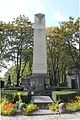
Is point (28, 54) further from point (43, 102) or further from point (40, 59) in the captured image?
point (43, 102)

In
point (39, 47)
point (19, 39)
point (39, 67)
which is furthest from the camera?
point (19, 39)

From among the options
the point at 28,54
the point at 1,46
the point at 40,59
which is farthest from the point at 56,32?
the point at 40,59

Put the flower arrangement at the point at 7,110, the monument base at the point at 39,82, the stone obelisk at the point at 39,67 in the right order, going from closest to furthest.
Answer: the flower arrangement at the point at 7,110
the monument base at the point at 39,82
the stone obelisk at the point at 39,67

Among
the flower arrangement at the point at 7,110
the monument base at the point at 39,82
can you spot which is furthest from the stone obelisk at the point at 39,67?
the flower arrangement at the point at 7,110

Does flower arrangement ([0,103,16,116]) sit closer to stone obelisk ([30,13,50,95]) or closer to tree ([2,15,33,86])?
stone obelisk ([30,13,50,95])

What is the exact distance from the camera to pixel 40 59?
22500 millimetres

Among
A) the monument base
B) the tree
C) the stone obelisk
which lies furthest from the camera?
the tree

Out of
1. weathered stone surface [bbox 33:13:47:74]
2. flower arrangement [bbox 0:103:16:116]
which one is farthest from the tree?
flower arrangement [bbox 0:103:16:116]

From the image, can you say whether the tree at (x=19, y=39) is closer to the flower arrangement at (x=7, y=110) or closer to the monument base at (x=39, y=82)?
the monument base at (x=39, y=82)

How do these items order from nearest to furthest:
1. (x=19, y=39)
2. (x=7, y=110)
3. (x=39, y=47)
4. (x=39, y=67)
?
(x=7, y=110) → (x=39, y=67) → (x=39, y=47) → (x=19, y=39)

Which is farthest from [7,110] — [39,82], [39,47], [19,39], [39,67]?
[19,39]

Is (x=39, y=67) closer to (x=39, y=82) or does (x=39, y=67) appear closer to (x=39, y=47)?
(x=39, y=82)

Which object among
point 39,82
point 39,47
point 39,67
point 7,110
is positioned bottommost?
point 39,82

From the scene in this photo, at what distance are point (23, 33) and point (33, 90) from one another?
13.0 metres
